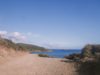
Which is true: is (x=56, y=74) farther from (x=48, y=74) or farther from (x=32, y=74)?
(x=32, y=74)

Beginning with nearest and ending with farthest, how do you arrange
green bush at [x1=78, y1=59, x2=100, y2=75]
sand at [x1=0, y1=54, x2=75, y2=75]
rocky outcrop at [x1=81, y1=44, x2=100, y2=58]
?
green bush at [x1=78, y1=59, x2=100, y2=75] < sand at [x1=0, y1=54, x2=75, y2=75] < rocky outcrop at [x1=81, y1=44, x2=100, y2=58]

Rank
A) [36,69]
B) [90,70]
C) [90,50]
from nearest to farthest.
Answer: [90,70], [36,69], [90,50]

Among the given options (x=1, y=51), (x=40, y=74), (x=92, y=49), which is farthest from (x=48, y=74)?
(x=92, y=49)

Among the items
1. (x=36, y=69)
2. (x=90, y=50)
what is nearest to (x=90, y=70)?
(x=36, y=69)

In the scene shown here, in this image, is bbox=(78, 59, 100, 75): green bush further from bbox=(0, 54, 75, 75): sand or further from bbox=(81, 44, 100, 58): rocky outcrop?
bbox=(81, 44, 100, 58): rocky outcrop

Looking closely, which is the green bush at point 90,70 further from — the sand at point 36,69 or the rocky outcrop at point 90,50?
the rocky outcrop at point 90,50

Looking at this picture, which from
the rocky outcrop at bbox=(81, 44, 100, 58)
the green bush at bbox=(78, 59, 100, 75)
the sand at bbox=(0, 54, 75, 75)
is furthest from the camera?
the rocky outcrop at bbox=(81, 44, 100, 58)

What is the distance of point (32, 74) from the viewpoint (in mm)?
15570

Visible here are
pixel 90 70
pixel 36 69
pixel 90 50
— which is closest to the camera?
pixel 90 70

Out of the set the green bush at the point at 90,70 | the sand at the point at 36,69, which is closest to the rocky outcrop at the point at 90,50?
the sand at the point at 36,69

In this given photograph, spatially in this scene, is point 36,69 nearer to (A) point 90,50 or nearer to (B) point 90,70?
(B) point 90,70

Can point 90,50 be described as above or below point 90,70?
above

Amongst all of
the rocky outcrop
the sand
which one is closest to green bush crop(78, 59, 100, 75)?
the sand

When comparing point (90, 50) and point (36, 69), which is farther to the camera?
point (90, 50)
